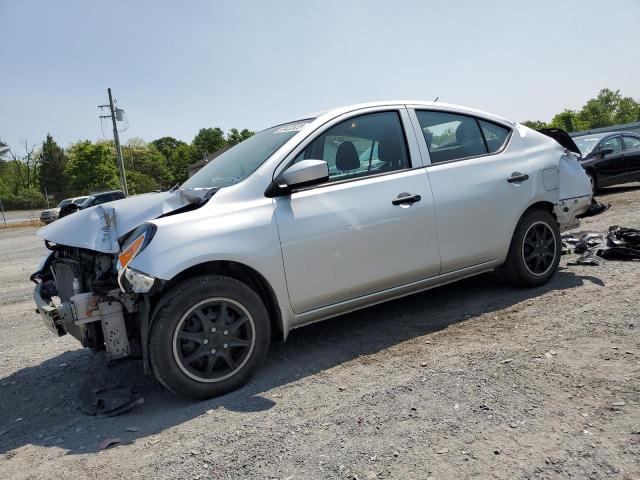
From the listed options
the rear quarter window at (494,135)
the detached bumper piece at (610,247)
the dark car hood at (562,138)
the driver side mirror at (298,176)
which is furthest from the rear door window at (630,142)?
the driver side mirror at (298,176)

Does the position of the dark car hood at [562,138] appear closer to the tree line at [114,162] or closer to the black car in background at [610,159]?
the black car in background at [610,159]

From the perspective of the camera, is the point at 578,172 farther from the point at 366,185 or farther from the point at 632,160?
the point at 632,160

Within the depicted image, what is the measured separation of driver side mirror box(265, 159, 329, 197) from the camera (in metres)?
3.22

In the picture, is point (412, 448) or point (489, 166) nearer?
point (412, 448)

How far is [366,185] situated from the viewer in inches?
143

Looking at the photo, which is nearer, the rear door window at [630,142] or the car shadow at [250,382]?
the car shadow at [250,382]

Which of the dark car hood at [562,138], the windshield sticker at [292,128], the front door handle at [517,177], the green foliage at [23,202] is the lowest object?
the front door handle at [517,177]

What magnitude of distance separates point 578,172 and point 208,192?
3774mm

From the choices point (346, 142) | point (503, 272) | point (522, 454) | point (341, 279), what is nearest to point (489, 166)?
point (503, 272)

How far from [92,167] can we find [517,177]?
68.6m

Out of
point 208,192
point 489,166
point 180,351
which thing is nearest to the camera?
point 180,351

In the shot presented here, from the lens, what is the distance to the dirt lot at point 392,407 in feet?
7.48

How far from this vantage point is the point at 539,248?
15.2ft

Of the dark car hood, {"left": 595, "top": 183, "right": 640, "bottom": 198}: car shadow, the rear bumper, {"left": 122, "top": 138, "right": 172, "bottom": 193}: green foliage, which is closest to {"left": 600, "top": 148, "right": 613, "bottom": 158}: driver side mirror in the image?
{"left": 595, "top": 183, "right": 640, "bottom": 198}: car shadow
